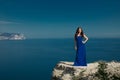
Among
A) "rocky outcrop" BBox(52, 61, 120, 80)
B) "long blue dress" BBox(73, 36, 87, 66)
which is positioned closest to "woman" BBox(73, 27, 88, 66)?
"long blue dress" BBox(73, 36, 87, 66)

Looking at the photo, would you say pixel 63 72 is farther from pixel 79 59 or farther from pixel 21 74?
pixel 21 74

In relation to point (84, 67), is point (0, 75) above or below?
below

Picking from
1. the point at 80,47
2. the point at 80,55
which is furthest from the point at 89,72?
the point at 80,47

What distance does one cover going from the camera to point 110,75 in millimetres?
12414

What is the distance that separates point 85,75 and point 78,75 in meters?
0.63

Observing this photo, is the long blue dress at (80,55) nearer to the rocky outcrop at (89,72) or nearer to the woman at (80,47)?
the woman at (80,47)

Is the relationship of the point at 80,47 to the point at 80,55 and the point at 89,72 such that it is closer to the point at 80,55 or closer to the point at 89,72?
the point at 80,55

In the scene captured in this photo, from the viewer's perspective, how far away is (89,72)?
1388 cm

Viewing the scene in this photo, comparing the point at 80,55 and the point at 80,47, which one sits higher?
the point at 80,47

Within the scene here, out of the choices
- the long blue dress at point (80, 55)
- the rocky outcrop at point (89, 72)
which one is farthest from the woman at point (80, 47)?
the rocky outcrop at point (89, 72)

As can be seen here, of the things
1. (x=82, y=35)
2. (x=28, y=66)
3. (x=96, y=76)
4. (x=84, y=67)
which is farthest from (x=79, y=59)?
(x=28, y=66)

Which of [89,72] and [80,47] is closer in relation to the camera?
[89,72]

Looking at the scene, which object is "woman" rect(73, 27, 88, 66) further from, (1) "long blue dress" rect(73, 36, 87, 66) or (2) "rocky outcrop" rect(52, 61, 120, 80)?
(2) "rocky outcrop" rect(52, 61, 120, 80)

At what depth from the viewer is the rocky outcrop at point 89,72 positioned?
12.6m
